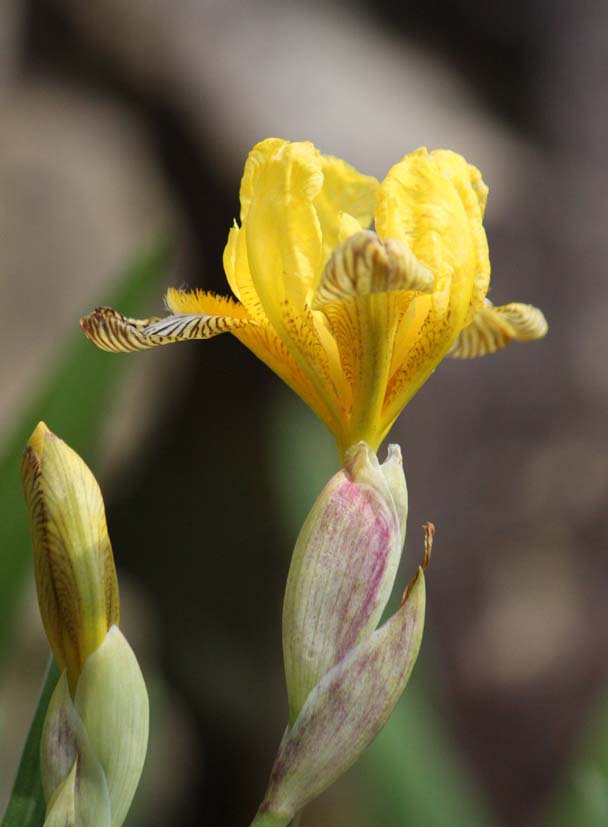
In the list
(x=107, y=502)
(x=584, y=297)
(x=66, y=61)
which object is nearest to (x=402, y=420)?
(x=584, y=297)

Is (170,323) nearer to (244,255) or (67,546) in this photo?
(244,255)

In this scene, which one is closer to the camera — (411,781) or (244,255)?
(244,255)

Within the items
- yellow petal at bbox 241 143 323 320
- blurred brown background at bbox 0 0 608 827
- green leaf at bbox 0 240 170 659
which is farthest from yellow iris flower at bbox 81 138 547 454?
blurred brown background at bbox 0 0 608 827

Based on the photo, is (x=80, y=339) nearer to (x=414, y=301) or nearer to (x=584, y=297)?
(x=414, y=301)

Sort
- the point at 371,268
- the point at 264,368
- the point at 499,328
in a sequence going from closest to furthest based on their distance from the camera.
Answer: the point at 371,268, the point at 499,328, the point at 264,368

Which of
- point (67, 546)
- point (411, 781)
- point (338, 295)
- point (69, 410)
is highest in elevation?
point (338, 295)

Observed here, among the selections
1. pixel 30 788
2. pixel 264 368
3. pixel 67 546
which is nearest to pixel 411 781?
pixel 30 788

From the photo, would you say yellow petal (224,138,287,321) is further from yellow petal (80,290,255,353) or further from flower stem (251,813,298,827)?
flower stem (251,813,298,827)
